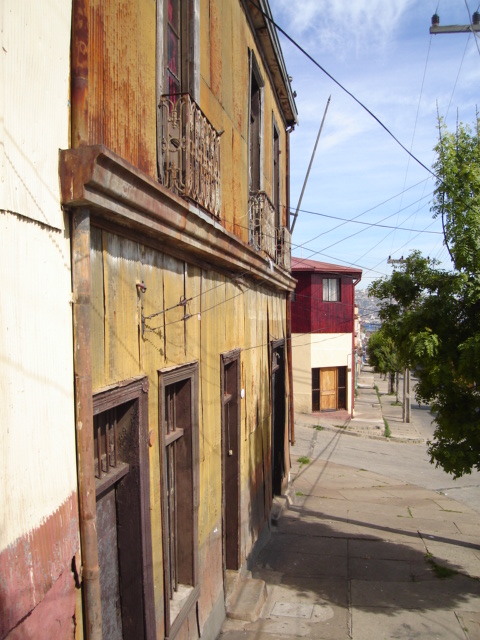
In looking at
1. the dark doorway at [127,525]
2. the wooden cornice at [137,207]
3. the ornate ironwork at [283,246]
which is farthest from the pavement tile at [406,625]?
the ornate ironwork at [283,246]

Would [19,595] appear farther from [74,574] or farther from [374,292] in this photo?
[374,292]

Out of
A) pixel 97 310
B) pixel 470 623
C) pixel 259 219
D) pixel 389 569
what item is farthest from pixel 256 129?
pixel 470 623

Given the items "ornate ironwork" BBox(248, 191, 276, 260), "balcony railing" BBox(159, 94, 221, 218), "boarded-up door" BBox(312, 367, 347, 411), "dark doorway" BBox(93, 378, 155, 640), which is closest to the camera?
"dark doorway" BBox(93, 378, 155, 640)

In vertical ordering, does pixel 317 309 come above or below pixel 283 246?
below

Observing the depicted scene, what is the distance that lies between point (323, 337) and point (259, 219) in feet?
54.8

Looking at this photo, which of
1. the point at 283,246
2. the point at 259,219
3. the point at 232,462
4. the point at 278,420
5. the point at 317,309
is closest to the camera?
the point at 232,462

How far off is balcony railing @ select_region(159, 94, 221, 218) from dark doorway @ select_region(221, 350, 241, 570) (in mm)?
2544

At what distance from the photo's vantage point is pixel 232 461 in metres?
6.90

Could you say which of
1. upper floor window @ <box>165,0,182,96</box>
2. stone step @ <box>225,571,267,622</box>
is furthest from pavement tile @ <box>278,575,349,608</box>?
upper floor window @ <box>165,0,182,96</box>

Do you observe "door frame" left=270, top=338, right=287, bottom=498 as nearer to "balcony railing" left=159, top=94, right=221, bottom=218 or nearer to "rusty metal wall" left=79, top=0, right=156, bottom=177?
"balcony railing" left=159, top=94, right=221, bottom=218

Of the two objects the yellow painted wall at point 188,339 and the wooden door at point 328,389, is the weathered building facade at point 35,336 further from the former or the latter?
the wooden door at point 328,389

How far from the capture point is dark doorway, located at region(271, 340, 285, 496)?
36.0 feet

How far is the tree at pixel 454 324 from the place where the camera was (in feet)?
20.6

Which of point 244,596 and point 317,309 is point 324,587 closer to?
point 244,596
